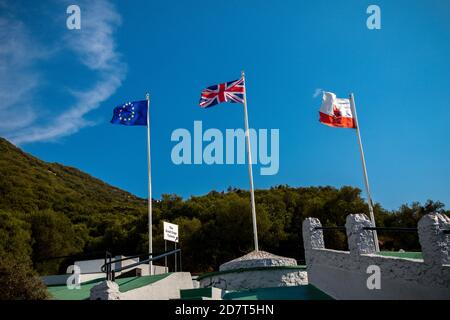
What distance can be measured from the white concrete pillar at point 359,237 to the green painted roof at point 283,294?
2.16 metres

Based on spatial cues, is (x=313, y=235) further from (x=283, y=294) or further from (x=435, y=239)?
Answer: (x=435, y=239)

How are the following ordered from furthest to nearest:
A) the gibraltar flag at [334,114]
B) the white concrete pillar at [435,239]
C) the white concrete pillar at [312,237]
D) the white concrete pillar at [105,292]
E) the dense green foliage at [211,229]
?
the dense green foliage at [211,229]
the gibraltar flag at [334,114]
the white concrete pillar at [312,237]
the white concrete pillar at [105,292]
the white concrete pillar at [435,239]

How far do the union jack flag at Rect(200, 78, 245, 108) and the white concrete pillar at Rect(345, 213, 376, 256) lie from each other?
419 inches

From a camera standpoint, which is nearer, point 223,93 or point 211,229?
point 223,93

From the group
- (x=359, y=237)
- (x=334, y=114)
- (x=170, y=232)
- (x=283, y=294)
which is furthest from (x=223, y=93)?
(x=359, y=237)

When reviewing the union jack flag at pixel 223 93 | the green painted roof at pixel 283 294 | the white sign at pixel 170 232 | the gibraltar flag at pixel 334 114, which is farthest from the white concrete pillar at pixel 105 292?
the gibraltar flag at pixel 334 114

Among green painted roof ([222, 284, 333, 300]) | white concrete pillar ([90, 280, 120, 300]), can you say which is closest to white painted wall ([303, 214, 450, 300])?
green painted roof ([222, 284, 333, 300])

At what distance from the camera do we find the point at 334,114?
1745cm

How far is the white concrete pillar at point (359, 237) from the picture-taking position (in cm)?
856

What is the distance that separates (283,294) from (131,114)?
38.9ft

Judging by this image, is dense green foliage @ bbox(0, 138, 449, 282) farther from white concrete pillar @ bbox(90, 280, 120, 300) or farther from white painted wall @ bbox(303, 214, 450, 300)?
white concrete pillar @ bbox(90, 280, 120, 300)

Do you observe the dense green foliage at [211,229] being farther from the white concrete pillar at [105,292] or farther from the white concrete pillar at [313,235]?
the white concrete pillar at [105,292]
